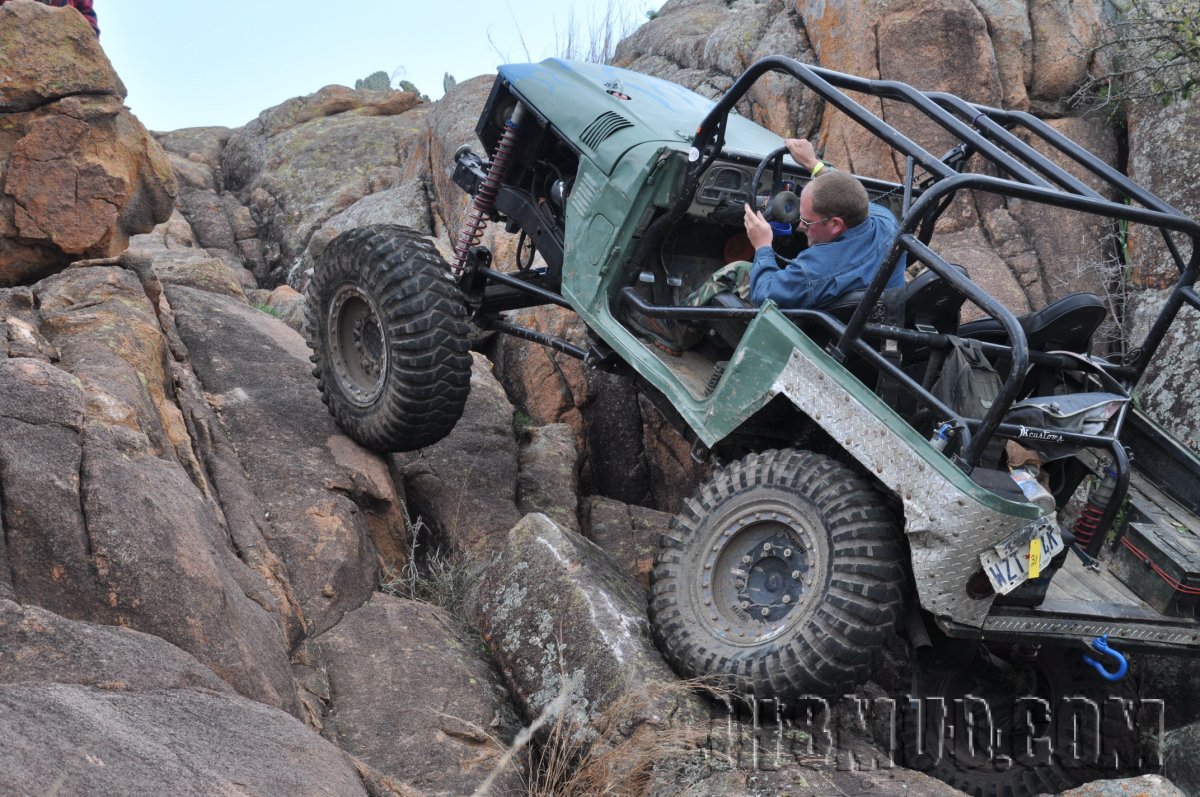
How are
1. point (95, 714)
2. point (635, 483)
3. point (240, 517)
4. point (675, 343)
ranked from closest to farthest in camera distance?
point (95, 714), point (240, 517), point (675, 343), point (635, 483)

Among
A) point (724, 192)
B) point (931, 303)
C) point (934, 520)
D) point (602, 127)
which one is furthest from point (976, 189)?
point (602, 127)

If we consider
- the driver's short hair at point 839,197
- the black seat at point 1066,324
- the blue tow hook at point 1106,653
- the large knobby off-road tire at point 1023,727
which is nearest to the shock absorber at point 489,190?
Result: the driver's short hair at point 839,197

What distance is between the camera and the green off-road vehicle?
389 cm

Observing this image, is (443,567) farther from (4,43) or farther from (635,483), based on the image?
(4,43)

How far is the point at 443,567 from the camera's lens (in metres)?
5.69

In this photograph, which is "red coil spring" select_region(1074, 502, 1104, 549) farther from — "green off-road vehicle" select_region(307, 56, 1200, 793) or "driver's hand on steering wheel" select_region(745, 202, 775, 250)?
"driver's hand on steering wheel" select_region(745, 202, 775, 250)

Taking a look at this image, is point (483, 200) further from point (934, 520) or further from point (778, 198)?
point (934, 520)

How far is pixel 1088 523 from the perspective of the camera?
4305 millimetres

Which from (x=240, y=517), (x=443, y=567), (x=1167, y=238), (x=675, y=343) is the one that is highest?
(x=1167, y=238)

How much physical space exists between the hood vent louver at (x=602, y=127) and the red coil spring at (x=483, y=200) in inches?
24.5

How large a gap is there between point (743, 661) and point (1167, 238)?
86.3 inches

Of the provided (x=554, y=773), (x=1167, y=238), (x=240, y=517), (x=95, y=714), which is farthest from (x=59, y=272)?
(x=1167, y=238)

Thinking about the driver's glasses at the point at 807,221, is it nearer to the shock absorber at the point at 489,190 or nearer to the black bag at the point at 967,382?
the black bag at the point at 967,382

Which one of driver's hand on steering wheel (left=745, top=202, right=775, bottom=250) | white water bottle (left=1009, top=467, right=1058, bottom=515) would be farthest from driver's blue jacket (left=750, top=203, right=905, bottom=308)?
white water bottle (left=1009, top=467, right=1058, bottom=515)
